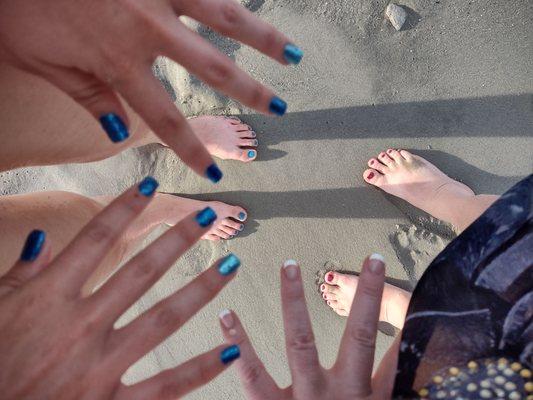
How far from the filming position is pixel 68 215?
1.86 m

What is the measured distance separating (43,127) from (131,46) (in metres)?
0.67

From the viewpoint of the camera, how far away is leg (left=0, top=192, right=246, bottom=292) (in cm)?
165

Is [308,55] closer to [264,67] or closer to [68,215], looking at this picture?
[264,67]

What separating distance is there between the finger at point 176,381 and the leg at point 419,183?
1430 millimetres

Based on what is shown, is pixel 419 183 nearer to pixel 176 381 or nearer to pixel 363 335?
pixel 363 335

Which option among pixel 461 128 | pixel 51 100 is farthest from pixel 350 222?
pixel 51 100

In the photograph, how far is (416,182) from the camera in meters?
2.37

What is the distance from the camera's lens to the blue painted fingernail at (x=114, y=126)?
1.27m

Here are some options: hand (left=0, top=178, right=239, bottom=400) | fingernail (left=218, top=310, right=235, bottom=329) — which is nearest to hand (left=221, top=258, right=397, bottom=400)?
fingernail (left=218, top=310, right=235, bottom=329)

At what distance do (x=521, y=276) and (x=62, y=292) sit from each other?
1180mm

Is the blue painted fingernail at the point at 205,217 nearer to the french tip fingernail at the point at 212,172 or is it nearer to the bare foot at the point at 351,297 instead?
the french tip fingernail at the point at 212,172

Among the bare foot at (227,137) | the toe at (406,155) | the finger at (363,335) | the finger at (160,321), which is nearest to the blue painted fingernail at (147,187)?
the finger at (160,321)

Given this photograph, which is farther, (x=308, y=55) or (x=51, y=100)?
(x=308, y=55)

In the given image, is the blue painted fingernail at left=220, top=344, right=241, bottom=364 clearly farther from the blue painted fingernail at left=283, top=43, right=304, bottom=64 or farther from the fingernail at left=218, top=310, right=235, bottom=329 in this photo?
the blue painted fingernail at left=283, top=43, right=304, bottom=64
